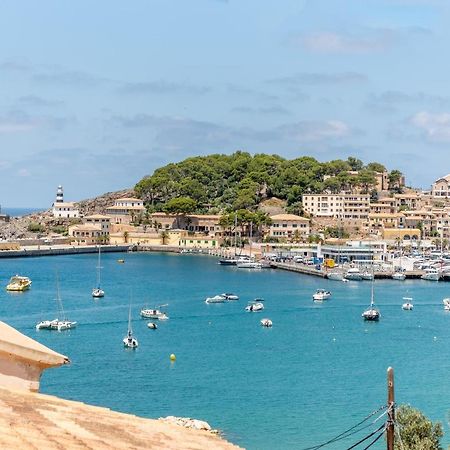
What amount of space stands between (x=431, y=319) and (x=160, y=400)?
70.2 feet

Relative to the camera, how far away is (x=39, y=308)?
43156 millimetres

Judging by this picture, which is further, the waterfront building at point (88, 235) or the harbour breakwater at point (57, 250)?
the waterfront building at point (88, 235)

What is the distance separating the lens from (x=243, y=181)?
94.6 meters

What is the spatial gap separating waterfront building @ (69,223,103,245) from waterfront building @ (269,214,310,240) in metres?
16.9

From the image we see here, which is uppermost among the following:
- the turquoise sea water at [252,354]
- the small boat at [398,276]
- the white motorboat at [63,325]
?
the small boat at [398,276]

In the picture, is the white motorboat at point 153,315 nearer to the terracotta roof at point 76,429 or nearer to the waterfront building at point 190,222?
the terracotta roof at point 76,429

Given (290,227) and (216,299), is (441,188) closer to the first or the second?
(290,227)

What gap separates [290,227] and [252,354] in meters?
53.4

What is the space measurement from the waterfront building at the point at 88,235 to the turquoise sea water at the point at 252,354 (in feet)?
99.5

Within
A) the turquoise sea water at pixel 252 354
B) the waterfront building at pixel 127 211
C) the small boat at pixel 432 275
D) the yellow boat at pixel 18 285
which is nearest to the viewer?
the turquoise sea water at pixel 252 354

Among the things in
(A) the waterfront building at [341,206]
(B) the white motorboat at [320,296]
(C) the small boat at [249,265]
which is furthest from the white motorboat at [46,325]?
(A) the waterfront building at [341,206]

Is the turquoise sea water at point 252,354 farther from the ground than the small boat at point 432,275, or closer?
closer

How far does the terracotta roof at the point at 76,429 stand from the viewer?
316cm

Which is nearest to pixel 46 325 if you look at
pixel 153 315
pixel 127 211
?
pixel 153 315
